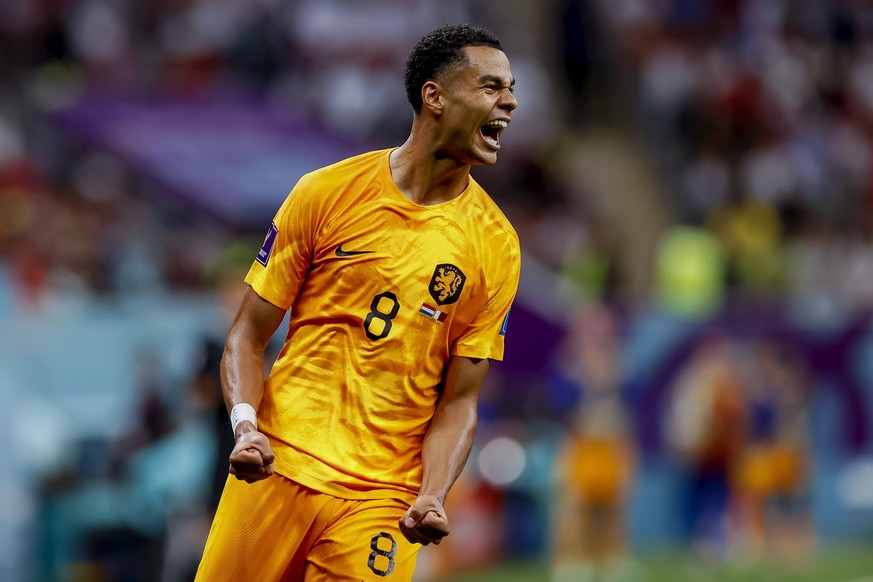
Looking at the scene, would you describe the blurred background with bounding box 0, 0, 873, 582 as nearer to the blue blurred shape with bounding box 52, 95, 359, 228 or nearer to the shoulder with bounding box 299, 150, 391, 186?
the blue blurred shape with bounding box 52, 95, 359, 228

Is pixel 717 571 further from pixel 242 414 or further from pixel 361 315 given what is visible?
pixel 242 414

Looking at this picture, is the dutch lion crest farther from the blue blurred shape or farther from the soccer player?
the blue blurred shape

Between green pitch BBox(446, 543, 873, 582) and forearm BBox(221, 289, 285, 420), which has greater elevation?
green pitch BBox(446, 543, 873, 582)

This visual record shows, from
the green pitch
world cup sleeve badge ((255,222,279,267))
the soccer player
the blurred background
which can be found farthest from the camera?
the green pitch

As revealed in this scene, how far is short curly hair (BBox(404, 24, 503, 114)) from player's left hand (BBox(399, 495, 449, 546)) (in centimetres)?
133

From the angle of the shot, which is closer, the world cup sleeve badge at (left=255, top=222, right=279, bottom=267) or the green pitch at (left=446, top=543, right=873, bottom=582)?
the world cup sleeve badge at (left=255, top=222, right=279, bottom=267)

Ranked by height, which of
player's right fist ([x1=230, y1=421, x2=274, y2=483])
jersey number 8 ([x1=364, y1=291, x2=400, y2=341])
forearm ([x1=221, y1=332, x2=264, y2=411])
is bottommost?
player's right fist ([x1=230, y1=421, x2=274, y2=483])

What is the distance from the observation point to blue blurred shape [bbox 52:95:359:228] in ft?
46.9

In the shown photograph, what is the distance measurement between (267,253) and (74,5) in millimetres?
11577

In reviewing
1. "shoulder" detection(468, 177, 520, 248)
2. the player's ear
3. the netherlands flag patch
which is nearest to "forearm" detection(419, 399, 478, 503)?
the netherlands flag patch

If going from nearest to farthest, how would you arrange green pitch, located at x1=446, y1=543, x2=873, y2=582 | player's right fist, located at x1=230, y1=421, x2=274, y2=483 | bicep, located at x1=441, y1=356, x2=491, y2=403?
1. player's right fist, located at x1=230, y1=421, x2=274, y2=483
2. bicep, located at x1=441, y1=356, x2=491, y2=403
3. green pitch, located at x1=446, y1=543, x2=873, y2=582

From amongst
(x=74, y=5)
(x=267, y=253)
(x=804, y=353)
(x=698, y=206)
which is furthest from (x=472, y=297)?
(x=698, y=206)

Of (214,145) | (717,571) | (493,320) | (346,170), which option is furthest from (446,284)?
(214,145)

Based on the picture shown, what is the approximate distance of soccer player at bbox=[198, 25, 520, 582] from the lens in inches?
202
